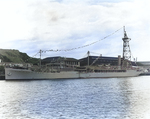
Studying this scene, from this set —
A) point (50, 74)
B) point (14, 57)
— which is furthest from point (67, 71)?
point (14, 57)

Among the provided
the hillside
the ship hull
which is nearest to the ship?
the ship hull

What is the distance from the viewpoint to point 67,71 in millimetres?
103500

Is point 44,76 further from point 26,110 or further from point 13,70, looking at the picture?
point 26,110

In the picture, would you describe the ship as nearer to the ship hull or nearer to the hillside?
the ship hull

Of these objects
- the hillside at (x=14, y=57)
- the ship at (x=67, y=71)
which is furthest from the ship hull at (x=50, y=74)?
the hillside at (x=14, y=57)

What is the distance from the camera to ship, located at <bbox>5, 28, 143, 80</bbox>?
8462 centimetres

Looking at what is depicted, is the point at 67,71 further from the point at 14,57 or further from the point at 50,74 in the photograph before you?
the point at 14,57

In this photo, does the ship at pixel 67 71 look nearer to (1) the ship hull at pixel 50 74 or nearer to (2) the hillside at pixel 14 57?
(1) the ship hull at pixel 50 74

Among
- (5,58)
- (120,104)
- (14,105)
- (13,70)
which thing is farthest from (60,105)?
(5,58)

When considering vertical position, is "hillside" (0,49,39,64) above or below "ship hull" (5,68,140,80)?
above

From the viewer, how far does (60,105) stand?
92.0 feet

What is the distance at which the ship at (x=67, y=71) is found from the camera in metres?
84.6

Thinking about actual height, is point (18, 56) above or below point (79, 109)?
above

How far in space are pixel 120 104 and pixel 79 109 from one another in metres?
5.98
